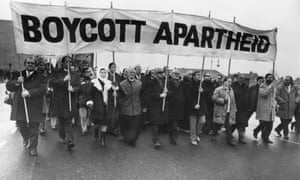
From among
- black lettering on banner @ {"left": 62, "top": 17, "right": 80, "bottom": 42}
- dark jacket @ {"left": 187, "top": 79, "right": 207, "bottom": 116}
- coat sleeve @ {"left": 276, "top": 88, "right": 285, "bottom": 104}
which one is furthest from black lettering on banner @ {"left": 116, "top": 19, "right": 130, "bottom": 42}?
coat sleeve @ {"left": 276, "top": 88, "right": 285, "bottom": 104}

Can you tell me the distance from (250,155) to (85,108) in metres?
4.07

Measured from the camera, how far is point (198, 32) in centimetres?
526

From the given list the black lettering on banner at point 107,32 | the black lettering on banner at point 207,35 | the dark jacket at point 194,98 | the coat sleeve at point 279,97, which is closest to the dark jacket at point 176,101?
the dark jacket at point 194,98

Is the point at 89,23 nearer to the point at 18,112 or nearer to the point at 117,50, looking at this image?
the point at 117,50

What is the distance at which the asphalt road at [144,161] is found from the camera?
368 centimetres

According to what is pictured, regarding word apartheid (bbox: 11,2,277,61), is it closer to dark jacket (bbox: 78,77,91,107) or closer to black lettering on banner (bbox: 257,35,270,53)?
black lettering on banner (bbox: 257,35,270,53)

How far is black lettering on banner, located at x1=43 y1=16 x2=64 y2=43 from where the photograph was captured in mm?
4336

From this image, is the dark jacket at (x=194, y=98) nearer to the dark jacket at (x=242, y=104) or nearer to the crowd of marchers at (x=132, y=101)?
the crowd of marchers at (x=132, y=101)

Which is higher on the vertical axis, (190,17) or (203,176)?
(190,17)

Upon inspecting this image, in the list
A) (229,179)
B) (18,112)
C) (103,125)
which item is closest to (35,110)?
(18,112)

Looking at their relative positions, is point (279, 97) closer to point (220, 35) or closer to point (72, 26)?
point (220, 35)

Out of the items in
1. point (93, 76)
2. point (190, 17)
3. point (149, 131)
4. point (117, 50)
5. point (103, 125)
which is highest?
point (190, 17)

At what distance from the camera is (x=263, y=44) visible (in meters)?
5.85

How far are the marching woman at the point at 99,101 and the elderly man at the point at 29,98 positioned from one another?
982mm
